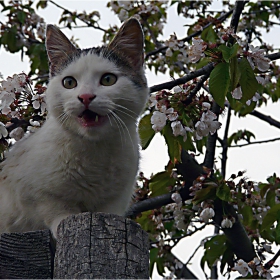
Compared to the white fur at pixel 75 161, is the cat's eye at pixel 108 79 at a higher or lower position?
higher

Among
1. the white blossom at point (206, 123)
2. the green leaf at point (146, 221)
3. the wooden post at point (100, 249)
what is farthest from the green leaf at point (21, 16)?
the wooden post at point (100, 249)

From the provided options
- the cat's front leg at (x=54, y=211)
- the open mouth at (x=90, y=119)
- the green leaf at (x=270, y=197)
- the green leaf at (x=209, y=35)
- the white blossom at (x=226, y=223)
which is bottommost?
the cat's front leg at (x=54, y=211)

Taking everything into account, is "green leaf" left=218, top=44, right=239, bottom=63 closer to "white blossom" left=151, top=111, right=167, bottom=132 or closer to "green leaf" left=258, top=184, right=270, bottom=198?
"white blossom" left=151, top=111, right=167, bottom=132

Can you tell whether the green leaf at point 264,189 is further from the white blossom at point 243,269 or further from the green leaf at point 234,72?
the green leaf at point 234,72

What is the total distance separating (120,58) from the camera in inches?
135

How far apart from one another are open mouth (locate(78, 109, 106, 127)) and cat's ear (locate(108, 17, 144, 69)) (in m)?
0.66

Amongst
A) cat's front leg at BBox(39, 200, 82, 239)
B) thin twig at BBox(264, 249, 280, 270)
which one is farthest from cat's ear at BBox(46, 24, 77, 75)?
thin twig at BBox(264, 249, 280, 270)

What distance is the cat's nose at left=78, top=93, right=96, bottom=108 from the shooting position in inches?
112

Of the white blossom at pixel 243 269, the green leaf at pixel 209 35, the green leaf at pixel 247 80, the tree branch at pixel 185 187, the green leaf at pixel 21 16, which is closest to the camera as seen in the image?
the green leaf at pixel 247 80

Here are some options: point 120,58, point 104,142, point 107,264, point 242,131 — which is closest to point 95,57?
point 120,58

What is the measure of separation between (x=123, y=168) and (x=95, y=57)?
2.35 feet

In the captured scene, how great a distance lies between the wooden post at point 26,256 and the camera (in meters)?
2.02

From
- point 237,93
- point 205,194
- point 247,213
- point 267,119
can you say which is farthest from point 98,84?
point 267,119

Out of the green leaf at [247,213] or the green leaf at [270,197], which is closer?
the green leaf at [270,197]
